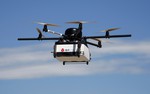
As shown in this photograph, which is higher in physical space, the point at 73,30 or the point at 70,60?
the point at 73,30

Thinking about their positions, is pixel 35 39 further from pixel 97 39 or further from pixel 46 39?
pixel 97 39

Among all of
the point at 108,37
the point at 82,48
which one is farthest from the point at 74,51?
the point at 108,37

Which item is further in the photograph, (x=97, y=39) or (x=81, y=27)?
(x=97, y=39)

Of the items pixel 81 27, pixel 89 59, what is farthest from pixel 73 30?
pixel 89 59

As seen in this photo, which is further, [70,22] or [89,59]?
[89,59]

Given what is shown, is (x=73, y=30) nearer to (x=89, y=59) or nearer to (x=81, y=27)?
(x=81, y=27)

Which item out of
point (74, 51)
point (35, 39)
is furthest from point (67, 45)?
point (35, 39)

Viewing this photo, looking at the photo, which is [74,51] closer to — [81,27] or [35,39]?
[81,27]

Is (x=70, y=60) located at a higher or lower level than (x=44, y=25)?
lower
